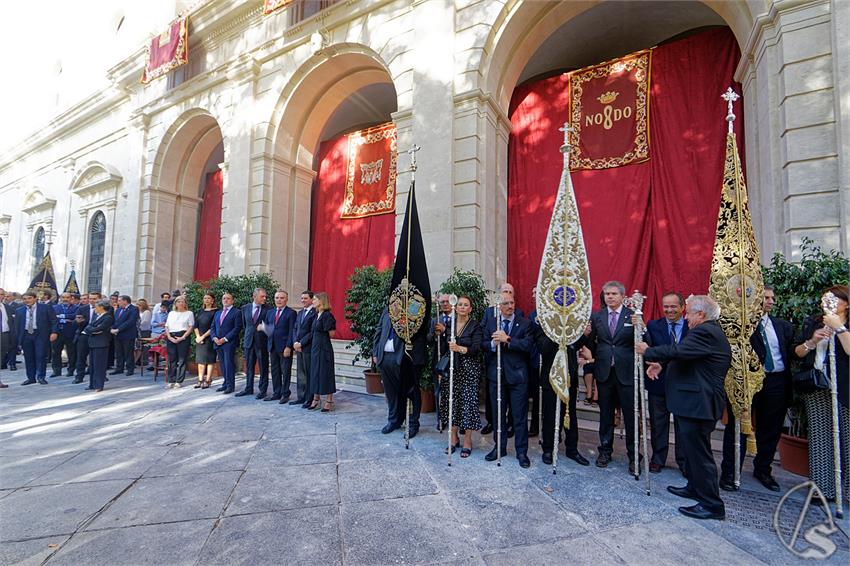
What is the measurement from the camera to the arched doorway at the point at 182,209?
1297 cm

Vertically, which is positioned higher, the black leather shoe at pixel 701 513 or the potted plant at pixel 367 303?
the potted plant at pixel 367 303

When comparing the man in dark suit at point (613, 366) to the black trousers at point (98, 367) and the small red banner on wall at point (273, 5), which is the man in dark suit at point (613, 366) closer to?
the black trousers at point (98, 367)

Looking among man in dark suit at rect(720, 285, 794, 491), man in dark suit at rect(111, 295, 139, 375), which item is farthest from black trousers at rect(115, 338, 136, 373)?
man in dark suit at rect(720, 285, 794, 491)

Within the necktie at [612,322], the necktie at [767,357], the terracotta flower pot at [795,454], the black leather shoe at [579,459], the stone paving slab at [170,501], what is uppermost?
the necktie at [612,322]

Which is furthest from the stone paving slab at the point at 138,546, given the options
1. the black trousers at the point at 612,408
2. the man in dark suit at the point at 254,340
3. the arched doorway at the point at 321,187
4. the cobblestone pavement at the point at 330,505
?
the arched doorway at the point at 321,187

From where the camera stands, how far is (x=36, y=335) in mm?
8297

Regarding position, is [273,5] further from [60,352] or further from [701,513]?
[701,513]

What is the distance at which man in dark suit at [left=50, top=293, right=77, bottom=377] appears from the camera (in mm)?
8836

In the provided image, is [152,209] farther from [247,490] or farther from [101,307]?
[247,490]

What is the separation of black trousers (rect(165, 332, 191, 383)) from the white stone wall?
2823mm

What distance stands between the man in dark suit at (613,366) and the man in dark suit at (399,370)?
6.15ft

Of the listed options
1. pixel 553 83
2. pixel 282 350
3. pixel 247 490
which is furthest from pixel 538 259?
pixel 247 490

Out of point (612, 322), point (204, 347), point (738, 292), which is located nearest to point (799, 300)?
point (738, 292)

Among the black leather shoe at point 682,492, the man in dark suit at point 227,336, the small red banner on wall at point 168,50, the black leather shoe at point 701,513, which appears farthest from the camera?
the small red banner on wall at point 168,50
